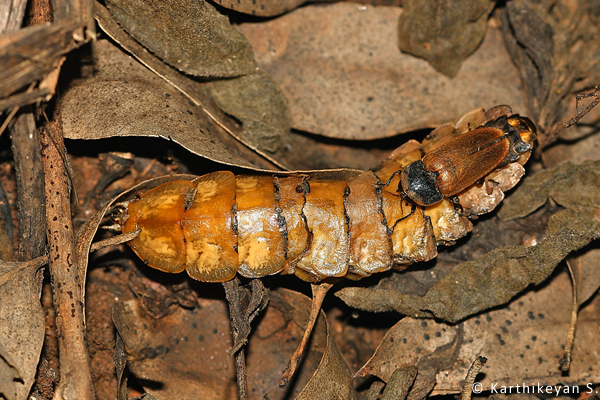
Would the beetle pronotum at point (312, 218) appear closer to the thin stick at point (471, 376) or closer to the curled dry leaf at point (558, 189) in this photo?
the curled dry leaf at point (558, 189)

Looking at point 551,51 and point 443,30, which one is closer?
point 443,30

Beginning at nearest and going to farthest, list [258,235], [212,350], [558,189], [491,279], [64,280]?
[64,280] < [258,235] < [491,279] < [212,350] < [558,189]

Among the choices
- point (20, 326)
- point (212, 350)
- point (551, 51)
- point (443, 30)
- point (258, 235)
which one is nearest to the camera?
point (20, 326)

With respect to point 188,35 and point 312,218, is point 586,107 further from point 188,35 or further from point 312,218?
point 188,35

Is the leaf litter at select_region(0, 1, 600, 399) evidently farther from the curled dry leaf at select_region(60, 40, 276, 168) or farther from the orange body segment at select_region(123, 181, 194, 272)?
the orange body segment at select_region(123, 181, 194, 272)

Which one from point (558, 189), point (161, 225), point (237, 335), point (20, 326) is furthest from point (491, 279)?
point (20, 326)

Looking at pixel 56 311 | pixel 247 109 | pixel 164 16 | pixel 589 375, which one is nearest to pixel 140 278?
pixel 56 311

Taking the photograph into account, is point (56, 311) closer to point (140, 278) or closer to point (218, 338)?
point (140, 278)

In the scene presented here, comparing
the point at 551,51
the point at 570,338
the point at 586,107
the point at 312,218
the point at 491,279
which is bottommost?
the point at 570,338
